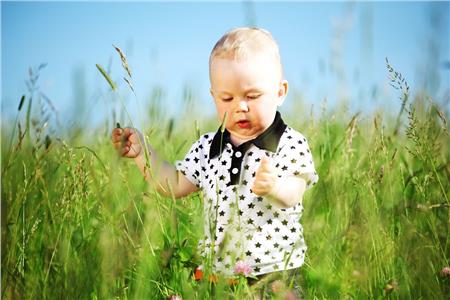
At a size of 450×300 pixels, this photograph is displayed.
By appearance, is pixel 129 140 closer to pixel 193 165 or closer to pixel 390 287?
pixel 193 165

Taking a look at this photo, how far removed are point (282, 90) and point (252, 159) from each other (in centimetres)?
21

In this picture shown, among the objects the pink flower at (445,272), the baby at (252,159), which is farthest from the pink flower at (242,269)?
the pink flower at (445,272)

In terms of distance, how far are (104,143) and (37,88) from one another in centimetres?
61

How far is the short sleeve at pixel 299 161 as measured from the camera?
1.75 m

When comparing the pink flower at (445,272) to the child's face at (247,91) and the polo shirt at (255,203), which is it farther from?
the child's face at (247,91)

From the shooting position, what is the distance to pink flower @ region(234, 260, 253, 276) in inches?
64.7

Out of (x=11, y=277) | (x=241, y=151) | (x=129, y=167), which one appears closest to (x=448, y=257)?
(x=241, y=151)

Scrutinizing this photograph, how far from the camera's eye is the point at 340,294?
168 cm

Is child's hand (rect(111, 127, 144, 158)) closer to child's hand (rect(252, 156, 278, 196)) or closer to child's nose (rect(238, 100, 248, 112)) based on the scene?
child's nose (rect(238, 100, 248, 112))

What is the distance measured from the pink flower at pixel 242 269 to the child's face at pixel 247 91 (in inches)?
13.7

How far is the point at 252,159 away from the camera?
1.78 m

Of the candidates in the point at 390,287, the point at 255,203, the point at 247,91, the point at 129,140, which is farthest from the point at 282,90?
the point at 390,287

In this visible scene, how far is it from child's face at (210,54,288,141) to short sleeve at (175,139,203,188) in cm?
15

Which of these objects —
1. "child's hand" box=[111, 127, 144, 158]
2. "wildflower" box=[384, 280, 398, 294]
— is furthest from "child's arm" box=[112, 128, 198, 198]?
"wildflower" box=[384, 280, 398, 294]
